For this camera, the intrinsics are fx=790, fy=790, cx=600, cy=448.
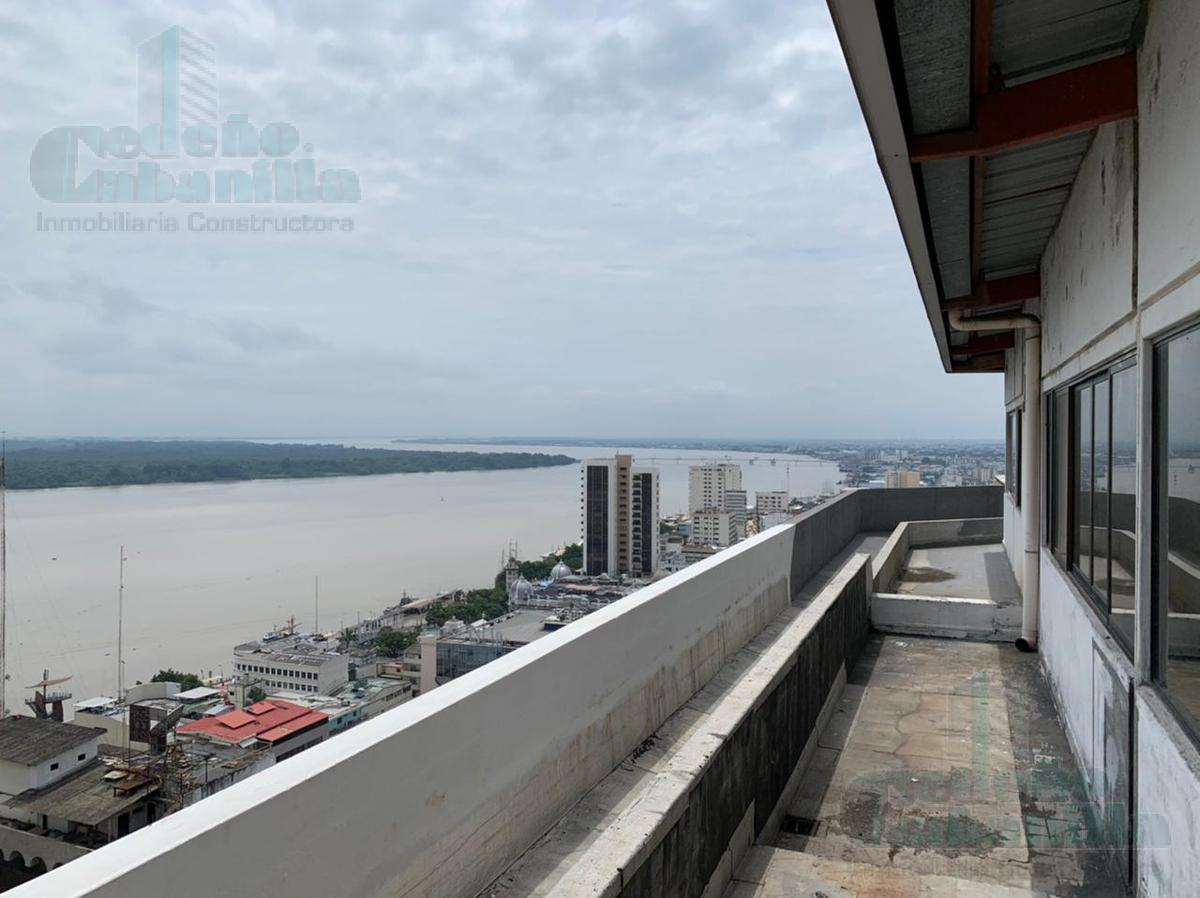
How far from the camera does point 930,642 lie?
27.3ft

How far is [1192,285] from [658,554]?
86.8ft

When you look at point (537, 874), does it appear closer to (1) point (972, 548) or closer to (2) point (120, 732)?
(2) point (120, 732)

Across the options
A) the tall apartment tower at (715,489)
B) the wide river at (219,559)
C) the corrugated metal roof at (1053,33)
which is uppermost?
the corrugated metal roof at (1053,33)

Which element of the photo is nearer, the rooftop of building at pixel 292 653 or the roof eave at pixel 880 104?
the roof eave at pixel 880 104

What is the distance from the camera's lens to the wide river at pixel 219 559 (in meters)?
24.0

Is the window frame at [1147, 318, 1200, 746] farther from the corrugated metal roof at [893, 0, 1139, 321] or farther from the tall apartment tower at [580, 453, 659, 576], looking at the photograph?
the tall apartment tower at [580, 453, 659, 576]

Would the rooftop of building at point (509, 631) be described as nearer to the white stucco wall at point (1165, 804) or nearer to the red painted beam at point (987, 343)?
the white stucco wall at point (1165, 804)

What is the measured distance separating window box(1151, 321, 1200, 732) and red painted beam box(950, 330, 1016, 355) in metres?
7.82

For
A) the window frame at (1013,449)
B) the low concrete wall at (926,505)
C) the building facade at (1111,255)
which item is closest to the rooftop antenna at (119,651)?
the building facade at (1111,255)

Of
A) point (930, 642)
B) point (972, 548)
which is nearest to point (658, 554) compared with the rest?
point (972, 548)

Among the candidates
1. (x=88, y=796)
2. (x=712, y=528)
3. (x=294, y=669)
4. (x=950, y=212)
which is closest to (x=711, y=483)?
(x=712, y=528)

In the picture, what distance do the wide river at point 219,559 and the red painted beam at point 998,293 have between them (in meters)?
15.4

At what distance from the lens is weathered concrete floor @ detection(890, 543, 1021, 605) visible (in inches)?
379

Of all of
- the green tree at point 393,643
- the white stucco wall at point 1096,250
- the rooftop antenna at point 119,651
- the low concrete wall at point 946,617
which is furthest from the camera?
the green tree at point 393,643
